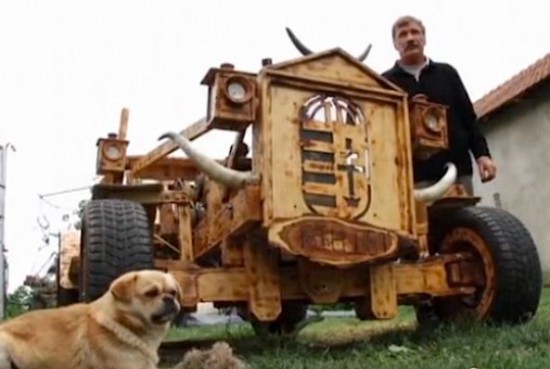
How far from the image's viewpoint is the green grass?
3.13 m

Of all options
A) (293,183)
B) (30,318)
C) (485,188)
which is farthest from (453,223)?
(485,188)

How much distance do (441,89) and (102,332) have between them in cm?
288

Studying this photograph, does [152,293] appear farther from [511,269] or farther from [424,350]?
[511,269]

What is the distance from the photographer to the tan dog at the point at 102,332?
2691 mm

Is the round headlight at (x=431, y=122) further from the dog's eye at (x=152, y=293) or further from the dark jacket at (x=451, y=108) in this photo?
the dog's eye at (x=152, y=293)

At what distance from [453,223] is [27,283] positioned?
297 inches

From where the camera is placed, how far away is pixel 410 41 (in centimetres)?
503

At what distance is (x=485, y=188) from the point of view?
16438 mm

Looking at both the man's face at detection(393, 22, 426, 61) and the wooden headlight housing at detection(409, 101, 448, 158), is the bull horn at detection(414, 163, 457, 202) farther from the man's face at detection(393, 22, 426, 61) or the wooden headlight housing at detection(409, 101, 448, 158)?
the man's face at detection(393, 22, 426, 61)

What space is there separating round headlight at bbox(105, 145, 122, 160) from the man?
1.53 meters

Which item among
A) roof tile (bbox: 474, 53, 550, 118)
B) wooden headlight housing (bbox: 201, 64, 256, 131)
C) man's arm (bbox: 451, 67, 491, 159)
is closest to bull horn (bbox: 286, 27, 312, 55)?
wooden headlight housing (bbox: 201, 64, 256, 131)

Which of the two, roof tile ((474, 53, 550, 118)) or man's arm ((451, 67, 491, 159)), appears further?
roof tile ((474, 53, 550, 118))

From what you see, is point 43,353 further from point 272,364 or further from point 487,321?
point 487,321

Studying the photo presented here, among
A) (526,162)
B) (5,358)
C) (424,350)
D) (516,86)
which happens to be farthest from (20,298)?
(516,86)
